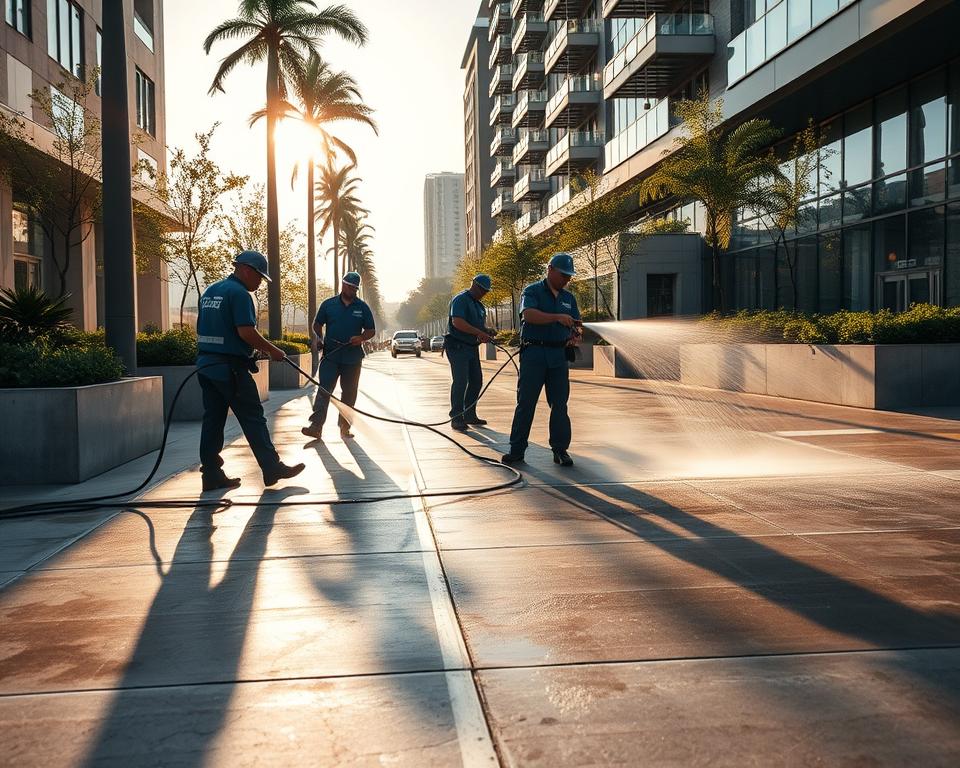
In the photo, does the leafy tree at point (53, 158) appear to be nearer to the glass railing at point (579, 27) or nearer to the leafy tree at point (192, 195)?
the leafy tree at point (192, 195)

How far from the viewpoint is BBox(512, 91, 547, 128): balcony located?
192 feet

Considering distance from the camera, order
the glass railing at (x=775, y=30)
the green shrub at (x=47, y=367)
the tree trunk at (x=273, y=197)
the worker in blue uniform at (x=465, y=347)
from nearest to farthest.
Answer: the green shrub at (x=47, y=367) → the worker in blue uniform at (x=465, y=347) → the glass railing at (x=775, y=30) → the tree trunk at (x=273, y=197)

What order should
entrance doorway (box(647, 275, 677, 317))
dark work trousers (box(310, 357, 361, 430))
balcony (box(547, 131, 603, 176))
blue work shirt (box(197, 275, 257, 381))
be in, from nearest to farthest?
blue work shirt (box(197, 275, 257, 381)), dark work trousers (box(310, 357, 361, 430)), entrance doorway (box(647, 275, 677, 317)), balcony (box(547, 131, 603, 176))

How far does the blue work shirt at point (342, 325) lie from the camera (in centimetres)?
1091

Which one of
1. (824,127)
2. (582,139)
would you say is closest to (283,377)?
(824,127)

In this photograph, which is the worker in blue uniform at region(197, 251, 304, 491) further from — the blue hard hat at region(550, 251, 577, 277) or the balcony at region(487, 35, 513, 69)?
the balcony at region(487, 35, 513, 69)

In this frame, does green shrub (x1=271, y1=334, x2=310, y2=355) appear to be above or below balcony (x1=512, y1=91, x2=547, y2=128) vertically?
below

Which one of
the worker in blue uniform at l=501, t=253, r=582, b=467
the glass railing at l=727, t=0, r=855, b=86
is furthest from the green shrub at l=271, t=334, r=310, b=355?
the worker in blue uniform at l=501, t=253, r=582, b=467

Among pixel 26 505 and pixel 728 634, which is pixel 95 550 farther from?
pixel 728 634

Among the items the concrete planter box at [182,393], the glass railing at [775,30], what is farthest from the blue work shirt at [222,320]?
the glass railing at [775,30]

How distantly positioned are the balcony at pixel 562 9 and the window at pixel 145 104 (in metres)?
21.1

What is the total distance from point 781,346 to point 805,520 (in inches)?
460

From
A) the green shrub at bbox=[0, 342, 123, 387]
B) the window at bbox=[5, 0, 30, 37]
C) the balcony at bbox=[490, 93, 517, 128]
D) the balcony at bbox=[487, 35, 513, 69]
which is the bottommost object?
the green shrub at bbox=[0, 342, 123, 387]

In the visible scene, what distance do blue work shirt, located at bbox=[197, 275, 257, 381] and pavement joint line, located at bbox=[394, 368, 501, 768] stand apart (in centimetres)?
265
